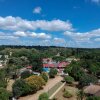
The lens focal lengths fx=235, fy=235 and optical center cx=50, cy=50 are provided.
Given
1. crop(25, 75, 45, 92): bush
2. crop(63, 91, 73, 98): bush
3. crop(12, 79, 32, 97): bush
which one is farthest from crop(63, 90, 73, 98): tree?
crop(12, 79, 32, 97): bush

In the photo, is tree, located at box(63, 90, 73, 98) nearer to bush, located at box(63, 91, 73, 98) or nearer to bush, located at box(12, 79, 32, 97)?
bush, located at box(63, 91, 73, 98)

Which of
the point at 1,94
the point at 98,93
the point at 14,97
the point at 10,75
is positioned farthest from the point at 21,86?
the point at 10,75

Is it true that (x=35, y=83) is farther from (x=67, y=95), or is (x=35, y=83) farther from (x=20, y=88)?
(x=67, y=95)

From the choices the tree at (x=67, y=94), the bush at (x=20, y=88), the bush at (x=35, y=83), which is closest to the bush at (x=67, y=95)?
the tree at (x=67, y=94)

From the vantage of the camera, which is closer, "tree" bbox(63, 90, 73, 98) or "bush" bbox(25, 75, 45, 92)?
"tree" bbox(63, 90, 73, 98)

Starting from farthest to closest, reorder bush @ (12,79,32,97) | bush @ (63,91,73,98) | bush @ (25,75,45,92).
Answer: bush @ (25,75,45,92)
bush @ (63,91,73,98)
bush @ (12,79,32,97)

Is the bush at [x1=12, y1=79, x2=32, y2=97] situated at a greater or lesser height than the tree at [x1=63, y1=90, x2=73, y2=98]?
greater

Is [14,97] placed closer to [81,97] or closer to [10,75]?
[81,97]

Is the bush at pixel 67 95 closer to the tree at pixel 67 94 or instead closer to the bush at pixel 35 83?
the tree at pixel 67 94

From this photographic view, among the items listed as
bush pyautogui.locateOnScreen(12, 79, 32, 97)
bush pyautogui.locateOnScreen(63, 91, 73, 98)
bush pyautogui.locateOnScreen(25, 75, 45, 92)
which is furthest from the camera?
bush pyautogui.locateOnScreen(25, 75, 45, 92)
